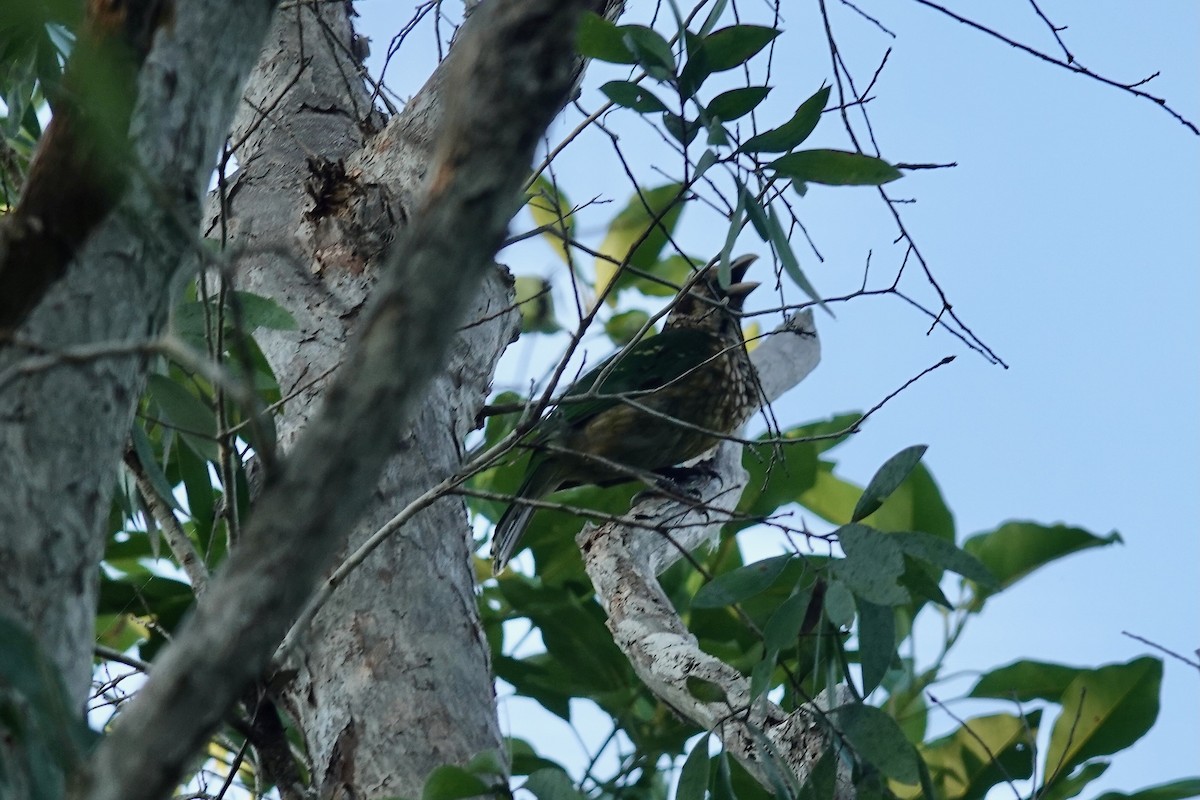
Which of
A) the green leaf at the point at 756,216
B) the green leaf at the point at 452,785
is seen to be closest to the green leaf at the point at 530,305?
the green leaf at the point at 756,216

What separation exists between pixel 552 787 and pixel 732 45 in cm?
120

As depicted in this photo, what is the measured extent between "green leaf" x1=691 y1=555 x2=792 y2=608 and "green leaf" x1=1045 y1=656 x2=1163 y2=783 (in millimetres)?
1416

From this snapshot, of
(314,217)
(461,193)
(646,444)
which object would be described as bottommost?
(461,193)

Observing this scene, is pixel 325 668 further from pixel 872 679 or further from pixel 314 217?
pixel 314 217

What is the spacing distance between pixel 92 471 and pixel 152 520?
155cm

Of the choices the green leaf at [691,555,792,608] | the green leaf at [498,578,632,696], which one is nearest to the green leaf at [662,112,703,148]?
the green leaf at [691,555,792,608]

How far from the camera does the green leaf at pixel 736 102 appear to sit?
2.00 meters

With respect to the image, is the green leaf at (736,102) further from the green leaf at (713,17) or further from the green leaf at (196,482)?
the green leaf at (196,482)

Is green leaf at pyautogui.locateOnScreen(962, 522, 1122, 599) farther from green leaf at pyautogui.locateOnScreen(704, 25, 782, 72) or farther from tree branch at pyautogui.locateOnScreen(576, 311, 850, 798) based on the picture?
green leaf at pyautogui.locateOnScreen(704, 25, 782, 72)

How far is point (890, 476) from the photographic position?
2.09 meters

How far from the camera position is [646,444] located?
429 centimetres

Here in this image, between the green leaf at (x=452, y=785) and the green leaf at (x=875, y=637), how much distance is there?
0.64 metres

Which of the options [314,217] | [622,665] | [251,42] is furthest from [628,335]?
[251,42]

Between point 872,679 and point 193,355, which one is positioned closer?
point 193,355
